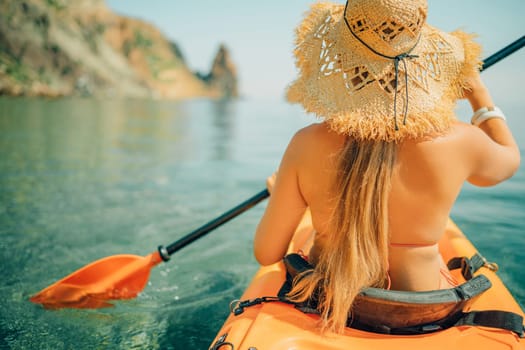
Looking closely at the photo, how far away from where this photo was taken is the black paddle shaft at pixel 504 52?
2.59 m

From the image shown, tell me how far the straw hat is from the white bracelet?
0.25m

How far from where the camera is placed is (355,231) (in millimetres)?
1409

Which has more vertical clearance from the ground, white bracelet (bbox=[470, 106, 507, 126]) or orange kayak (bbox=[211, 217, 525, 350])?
white bracelet (bbox=[470, 106, 507, 126])

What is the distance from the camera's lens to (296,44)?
1567 millimetres

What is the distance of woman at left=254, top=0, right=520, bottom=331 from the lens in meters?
1.30

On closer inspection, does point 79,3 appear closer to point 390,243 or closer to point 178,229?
point 178,229

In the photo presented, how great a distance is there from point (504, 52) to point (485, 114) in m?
1.30

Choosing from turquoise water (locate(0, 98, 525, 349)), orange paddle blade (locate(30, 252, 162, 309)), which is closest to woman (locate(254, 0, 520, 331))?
turquoise water (locate(0, 98, 525, 349))

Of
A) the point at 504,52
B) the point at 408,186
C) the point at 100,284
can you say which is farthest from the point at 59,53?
the point at 408,186

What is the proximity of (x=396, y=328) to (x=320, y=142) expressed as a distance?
2.72ft

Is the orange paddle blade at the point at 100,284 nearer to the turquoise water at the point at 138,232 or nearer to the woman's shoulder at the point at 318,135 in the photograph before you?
the turquoise water at the point at 138,232

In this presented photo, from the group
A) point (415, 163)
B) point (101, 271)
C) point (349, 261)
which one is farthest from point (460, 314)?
point (101, 271)

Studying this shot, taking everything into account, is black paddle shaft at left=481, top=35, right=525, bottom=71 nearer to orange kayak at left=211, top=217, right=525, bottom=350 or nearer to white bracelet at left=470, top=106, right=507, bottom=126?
white bracelet at left=470, top=106, right=507, bottom=126

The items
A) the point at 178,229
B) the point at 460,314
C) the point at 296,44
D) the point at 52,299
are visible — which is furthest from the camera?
the point at 178,229
